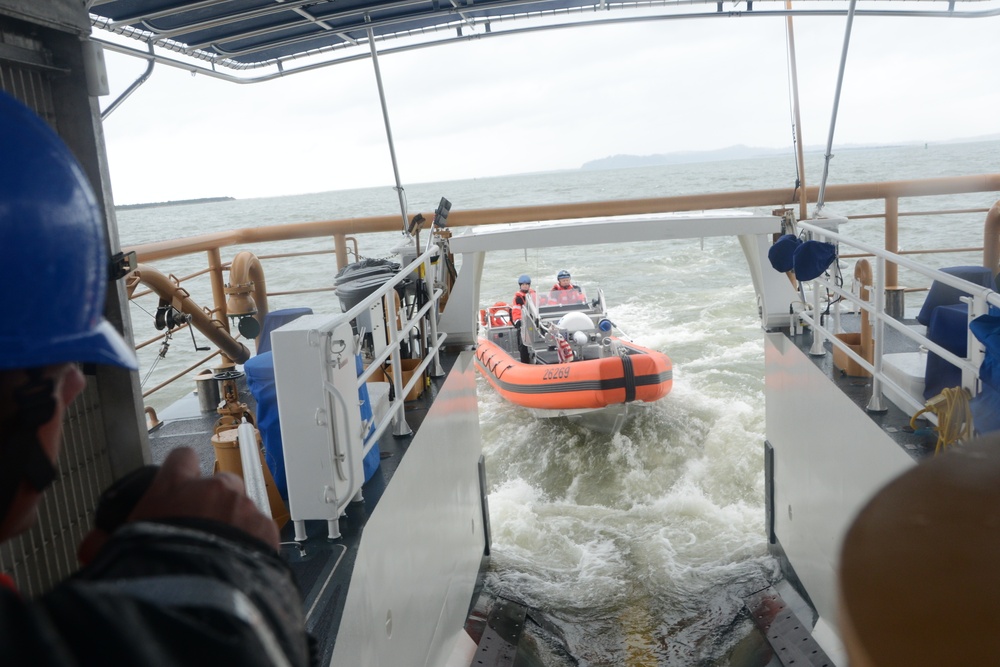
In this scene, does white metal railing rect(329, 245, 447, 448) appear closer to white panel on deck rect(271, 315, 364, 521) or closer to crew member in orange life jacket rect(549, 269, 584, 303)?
white panel on deck rect(271, 315, 364, 521)

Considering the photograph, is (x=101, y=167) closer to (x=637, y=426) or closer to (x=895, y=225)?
(x=895, y=225)


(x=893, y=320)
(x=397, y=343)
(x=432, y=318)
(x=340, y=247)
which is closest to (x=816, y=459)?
(x=893, y=320)

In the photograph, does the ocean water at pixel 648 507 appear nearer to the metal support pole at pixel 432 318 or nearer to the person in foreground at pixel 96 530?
the metal support pole at pixel 432 318

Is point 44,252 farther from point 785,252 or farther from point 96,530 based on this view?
point 785,252

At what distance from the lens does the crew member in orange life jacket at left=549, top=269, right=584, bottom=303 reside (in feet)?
36.1

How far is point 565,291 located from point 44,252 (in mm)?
10678

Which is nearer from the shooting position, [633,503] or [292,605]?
[292,605]

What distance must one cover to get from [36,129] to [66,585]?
15.1 inches

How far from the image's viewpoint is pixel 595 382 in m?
8.76

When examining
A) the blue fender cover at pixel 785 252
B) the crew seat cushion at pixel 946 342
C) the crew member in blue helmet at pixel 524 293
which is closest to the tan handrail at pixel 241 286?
the blue fender cover at pixel 785 252

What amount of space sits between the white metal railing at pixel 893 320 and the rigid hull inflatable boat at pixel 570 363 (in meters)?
4.41

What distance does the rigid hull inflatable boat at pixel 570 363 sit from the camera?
8773 mm

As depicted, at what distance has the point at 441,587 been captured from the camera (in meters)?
3.72

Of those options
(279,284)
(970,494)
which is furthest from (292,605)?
(279,284)
